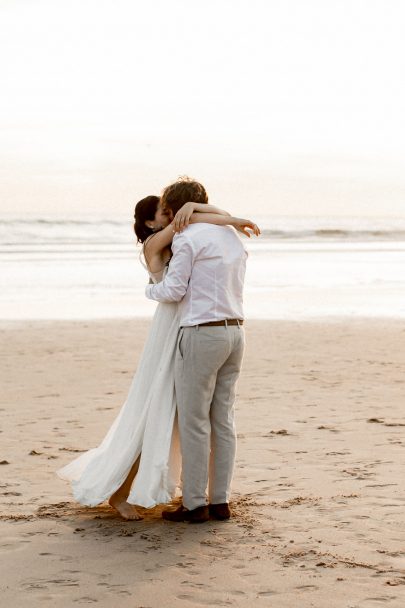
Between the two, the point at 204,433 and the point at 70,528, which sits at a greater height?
the point at 204,433

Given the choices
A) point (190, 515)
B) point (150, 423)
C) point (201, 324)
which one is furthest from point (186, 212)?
point (190, 515)

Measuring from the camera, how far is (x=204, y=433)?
4.92 m

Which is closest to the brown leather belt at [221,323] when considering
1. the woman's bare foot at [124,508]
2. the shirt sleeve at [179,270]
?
the shirt sleeve at [179,270]

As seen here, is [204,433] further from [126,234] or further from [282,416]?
[126,234]

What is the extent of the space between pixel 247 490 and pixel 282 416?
2267 millimetres

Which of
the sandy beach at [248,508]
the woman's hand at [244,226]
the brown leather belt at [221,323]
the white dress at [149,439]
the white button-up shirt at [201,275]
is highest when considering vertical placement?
the woman's hand at [244,226]

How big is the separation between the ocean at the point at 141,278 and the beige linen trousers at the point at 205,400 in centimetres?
1032

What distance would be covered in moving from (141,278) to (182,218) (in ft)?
60.1

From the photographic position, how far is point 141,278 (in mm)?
23078

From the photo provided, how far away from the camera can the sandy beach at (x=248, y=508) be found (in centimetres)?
407

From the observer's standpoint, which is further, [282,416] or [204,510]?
[282,416]

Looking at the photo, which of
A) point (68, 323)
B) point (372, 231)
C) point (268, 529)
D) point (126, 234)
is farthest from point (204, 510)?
point (372, 231)

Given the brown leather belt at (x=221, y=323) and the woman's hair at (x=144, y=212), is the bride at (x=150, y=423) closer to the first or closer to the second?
the woman's hair at (x=144, y=212)

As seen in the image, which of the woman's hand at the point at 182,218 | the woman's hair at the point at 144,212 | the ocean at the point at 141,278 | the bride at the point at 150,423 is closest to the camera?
the woman's hand at the point at 182,218
